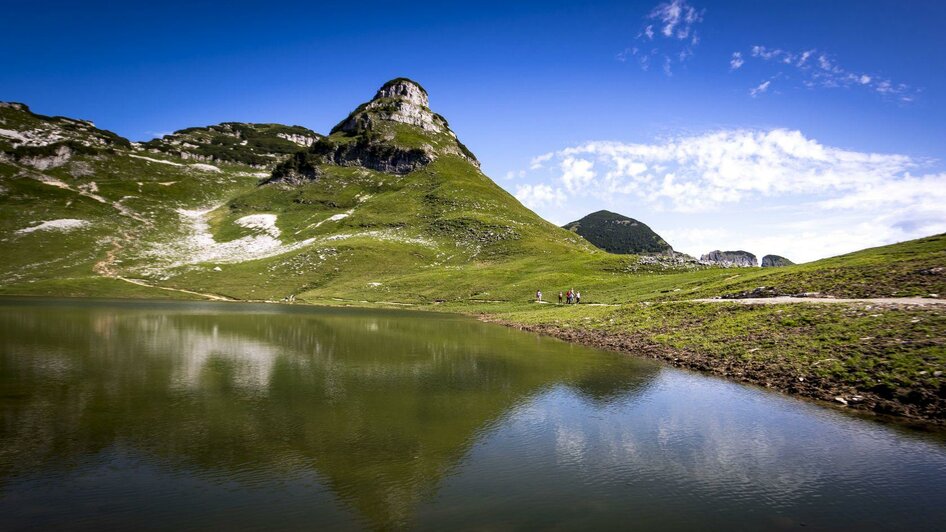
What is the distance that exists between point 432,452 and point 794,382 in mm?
24223

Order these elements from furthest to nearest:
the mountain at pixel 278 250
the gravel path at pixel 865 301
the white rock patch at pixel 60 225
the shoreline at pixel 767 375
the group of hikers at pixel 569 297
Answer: the white rock patch at pixel 60 225 < the mountain at pixel 278 250 < the group of hikers at pixel 569 297 < the gravel path at pixel 865 301 < the shoreline at pixel 767 375

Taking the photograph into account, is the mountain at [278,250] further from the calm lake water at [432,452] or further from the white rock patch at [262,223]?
the calm lake water at [432,452]

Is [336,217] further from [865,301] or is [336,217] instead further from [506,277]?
[865,301]

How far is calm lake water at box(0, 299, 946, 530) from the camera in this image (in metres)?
12.9

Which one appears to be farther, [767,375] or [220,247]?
[220,247]

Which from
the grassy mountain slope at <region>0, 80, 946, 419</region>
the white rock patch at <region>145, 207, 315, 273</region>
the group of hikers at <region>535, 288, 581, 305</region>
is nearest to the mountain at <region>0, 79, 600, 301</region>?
the white rock patch at <region>145, 207, 315, 273</region>

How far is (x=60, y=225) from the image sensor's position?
165875 mm

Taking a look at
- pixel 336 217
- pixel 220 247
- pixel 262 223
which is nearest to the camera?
pixel 220 247

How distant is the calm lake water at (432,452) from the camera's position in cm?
1293

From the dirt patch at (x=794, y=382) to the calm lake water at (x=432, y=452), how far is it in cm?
209

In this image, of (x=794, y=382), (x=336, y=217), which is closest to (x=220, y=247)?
(x=336, y=217)

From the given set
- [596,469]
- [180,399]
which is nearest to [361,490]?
[596,469]

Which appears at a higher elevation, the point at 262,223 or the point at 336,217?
the point at 336,217

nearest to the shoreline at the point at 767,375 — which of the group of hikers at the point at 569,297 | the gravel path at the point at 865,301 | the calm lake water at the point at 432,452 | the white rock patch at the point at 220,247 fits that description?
the calm lake water at the point at 432,452
